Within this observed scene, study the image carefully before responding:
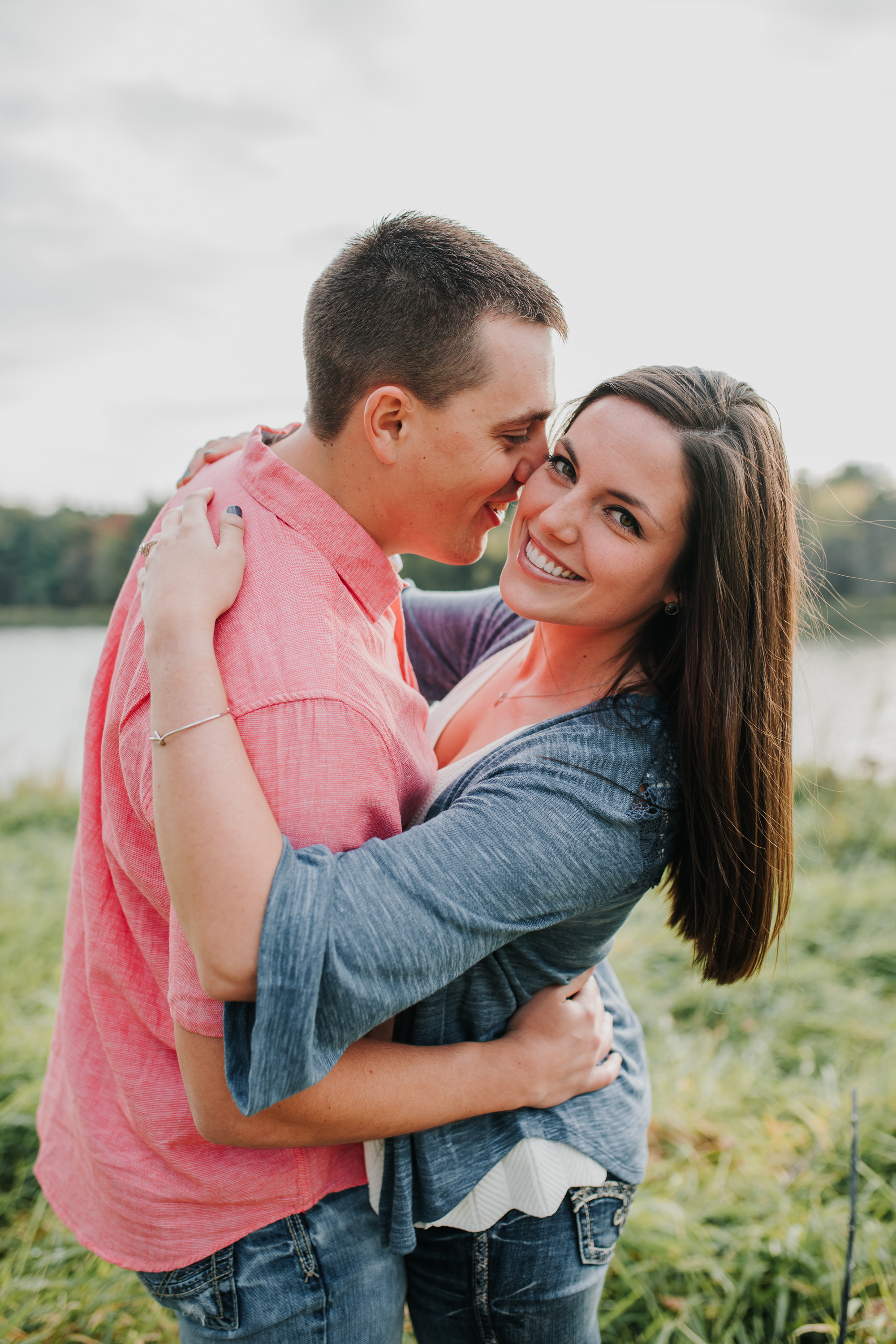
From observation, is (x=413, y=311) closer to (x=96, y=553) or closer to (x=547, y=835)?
(x=547, y=835)

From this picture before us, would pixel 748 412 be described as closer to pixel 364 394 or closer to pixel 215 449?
pixel 364 394

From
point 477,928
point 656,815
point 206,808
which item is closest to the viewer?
point 206,808

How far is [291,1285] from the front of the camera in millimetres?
1428

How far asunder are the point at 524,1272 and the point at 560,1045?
15.7 inches

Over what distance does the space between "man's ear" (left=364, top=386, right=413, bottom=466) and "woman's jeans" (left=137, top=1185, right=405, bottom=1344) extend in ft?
4.37

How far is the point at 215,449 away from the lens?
1892 millimetres

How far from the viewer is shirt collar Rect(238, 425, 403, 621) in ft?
4.84

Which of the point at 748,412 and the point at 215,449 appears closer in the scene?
the point at 748,412

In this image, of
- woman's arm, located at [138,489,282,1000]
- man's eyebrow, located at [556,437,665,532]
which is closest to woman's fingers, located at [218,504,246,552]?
woman's arm, located at [138,489,282,1000]

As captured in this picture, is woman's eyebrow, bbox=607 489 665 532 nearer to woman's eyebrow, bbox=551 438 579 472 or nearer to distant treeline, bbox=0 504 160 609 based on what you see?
woman's eyebrow, bbox=551 438 579 472

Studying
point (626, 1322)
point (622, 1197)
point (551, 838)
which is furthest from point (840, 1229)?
point (551, 838)

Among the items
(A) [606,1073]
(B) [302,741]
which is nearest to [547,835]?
(B) [302,741]

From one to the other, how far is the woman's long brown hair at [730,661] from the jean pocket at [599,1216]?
509 millimetres

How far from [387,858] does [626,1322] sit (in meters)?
2.18
